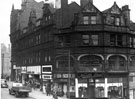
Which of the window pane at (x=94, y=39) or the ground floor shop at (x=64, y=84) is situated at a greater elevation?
the window pane at (x=94, y=39)

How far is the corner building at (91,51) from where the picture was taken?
128 ft

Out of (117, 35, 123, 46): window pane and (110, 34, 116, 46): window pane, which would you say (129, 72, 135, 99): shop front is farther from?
(110, 34, 116, 46): window pane

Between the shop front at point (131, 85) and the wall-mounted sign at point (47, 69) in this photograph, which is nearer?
the shop front at point (131, 85)

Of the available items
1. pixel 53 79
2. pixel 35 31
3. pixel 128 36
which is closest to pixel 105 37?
pixel 128 36

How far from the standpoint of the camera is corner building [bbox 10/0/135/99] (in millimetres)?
38906

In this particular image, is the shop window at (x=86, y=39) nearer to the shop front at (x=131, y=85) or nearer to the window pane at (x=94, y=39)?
the window pane at (x=94, y=39)

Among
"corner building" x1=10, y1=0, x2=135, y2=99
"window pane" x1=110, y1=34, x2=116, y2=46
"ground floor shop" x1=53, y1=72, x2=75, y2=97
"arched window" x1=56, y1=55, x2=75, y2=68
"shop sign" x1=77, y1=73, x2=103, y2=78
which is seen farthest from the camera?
"window pane" x1=110, y1=34, x2=116, y2=46

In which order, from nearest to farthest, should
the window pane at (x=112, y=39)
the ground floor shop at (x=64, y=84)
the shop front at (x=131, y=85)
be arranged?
the ground floor shop at (x=64, y=84) < the window pane at (x=112, y=39) < the shop front at (x=131, y=85)

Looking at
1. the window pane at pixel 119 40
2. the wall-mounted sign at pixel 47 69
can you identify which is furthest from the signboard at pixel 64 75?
the window pane at pixel 119 40

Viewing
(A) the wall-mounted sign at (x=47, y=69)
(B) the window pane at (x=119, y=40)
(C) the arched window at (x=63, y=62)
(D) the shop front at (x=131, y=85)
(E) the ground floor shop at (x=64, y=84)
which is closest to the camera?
(E) the ground floor shop at (x=64, y=84)

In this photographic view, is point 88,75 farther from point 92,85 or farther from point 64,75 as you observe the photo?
point 64,75

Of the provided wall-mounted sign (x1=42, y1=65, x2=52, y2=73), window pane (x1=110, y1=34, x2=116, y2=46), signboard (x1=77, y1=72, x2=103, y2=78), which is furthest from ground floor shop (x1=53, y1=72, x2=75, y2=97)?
window pane (x1=110, y1=34, x2=116, y2=46)

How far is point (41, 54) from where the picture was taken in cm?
4812

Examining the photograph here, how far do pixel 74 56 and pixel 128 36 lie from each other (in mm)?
10021
